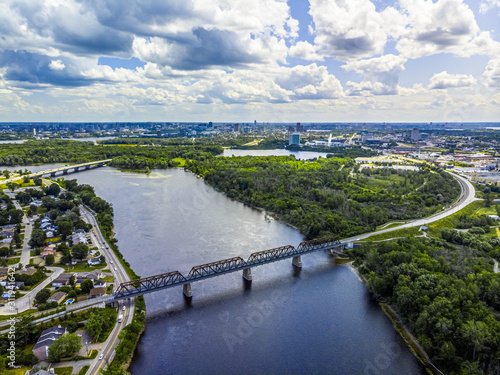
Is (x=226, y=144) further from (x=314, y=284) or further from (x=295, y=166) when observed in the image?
(x=314, y=284)

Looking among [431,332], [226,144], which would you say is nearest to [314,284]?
[431,332]

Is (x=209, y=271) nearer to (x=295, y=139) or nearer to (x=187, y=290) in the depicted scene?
(x=187, y=290)

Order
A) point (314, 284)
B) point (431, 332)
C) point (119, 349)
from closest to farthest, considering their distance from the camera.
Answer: point (119, 349)
point (431, 332)
point (314, 284)

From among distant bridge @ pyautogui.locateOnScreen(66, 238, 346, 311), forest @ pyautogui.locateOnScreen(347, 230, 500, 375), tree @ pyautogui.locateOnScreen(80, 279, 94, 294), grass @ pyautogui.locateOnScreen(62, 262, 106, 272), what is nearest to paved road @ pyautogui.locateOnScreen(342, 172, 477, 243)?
forest @ pyautogui.locateOnScreen(347, 230, 500, 375)

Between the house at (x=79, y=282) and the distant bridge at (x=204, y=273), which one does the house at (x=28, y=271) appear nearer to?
the house at (x=79, y=282)

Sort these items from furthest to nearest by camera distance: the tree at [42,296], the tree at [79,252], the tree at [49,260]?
the tree at [79,252] < the tree at [49,260] < the tree at [42,296]

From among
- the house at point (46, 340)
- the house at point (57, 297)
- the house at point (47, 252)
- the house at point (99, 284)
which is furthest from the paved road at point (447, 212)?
the house at point (47, 252)
